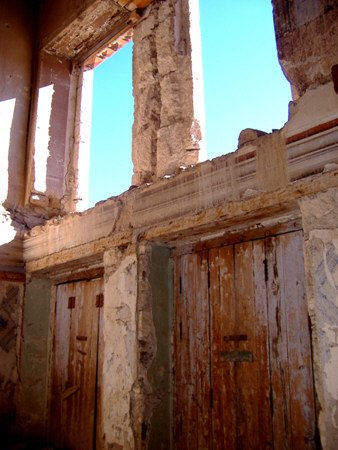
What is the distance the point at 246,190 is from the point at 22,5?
4236 millimetres

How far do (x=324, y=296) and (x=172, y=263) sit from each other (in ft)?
4.43

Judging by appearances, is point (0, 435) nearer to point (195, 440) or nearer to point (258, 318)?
point (195, 440)

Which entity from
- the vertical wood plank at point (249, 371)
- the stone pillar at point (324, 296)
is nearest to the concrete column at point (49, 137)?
the vertical wood plank at point (249, 371)

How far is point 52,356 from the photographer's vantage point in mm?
4086

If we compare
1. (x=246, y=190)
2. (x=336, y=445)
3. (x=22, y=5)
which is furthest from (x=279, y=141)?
(x=22, y=5)

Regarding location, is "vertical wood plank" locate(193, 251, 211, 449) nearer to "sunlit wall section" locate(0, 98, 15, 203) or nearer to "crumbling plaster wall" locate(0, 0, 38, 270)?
"crumbling plaster wall" locate(0, 0, 38, 270)

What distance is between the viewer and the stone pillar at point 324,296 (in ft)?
5.97

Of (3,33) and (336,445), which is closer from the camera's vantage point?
(336,445)

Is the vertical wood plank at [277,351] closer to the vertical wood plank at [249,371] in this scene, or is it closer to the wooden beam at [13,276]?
the vertical wood plank at [249,371]

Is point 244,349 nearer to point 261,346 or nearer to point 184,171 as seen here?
point 261,346

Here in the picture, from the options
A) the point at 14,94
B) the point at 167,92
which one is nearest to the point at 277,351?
the point at 167,92

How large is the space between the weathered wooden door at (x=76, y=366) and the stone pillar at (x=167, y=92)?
1.18 m

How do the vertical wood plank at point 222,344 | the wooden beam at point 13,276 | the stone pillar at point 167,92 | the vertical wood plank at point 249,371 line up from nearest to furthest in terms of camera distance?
the vertical wood plank at point 249,371, the vertical wood plank at point 222,344, the stone pillar at point 167,92, the wooden beam at point 13,276

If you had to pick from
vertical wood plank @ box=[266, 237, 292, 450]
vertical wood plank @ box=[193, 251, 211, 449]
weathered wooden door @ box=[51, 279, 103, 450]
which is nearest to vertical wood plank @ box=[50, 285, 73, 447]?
weathered wooden door @ box=[51, 279, 103, 450]
